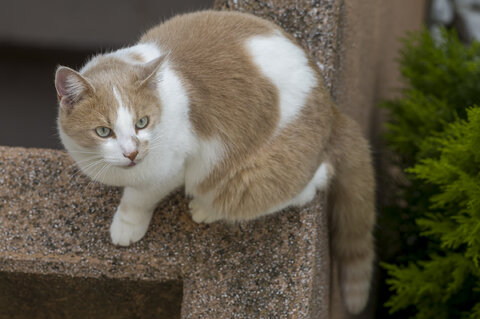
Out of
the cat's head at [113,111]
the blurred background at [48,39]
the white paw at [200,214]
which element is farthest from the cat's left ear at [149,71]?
the blurred background at [48,39]

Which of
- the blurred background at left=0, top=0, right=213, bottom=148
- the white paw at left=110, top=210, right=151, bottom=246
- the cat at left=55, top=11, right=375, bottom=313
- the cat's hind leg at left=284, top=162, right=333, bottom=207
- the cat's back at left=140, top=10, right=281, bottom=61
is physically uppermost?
the cat's back at left=140, top=10, right=281, bottom=61

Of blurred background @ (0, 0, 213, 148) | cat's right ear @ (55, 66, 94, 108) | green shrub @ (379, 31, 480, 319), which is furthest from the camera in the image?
blurred background @ (0, 0, 213, 148)

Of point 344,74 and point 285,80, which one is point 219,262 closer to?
point 285,80

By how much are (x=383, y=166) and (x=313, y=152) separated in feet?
3.73

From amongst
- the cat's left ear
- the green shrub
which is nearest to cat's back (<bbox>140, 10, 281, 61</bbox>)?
the cat's left ear

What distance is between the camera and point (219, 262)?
5.15 feet

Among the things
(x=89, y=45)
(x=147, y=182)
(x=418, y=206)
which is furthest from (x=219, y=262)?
(x=89, y=45)

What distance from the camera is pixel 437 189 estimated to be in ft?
6.75

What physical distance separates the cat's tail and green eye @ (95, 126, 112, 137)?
0.72 metres

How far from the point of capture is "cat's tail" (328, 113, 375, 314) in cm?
167

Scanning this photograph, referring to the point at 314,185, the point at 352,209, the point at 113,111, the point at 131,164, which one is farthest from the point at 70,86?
the point at 352,209

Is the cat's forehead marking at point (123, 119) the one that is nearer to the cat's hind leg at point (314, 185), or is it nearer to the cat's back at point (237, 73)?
the cat's back at point (237, 73)

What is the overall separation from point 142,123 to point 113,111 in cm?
8

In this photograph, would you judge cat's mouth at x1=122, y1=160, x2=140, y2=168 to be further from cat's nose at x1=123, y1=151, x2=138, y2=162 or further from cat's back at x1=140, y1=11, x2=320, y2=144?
cat's back at x1=140, y1=11, x2=320, y2=144
